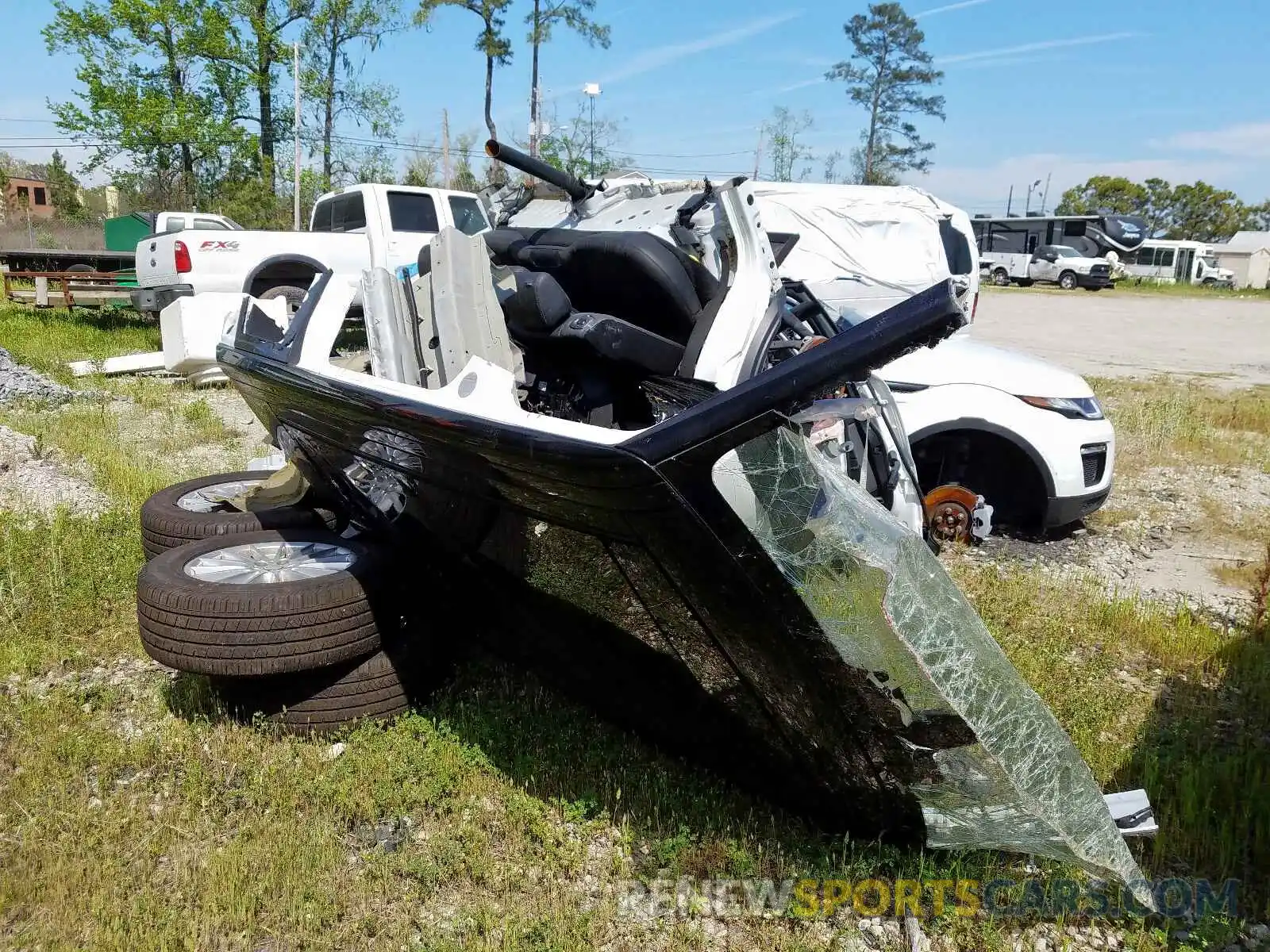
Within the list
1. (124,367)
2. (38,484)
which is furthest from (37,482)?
(124,367)

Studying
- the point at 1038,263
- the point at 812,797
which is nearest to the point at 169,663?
the point at 812,797

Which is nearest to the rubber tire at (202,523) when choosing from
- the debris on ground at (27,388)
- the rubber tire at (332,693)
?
the rubber tire at (332,693)

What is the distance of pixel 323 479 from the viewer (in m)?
3.72

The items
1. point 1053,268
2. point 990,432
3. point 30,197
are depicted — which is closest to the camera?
point 990,432

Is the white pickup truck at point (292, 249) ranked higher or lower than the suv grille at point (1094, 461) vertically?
higher

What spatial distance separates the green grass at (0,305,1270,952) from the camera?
249 centimetres

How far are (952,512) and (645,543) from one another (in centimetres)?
394

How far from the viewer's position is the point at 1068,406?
18.0 feet

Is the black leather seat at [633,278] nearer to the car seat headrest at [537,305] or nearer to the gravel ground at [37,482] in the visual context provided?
the car seat headrest at [537,305]

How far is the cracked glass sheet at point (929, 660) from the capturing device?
2.12 m

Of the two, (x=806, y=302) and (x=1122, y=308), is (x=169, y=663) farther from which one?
(x=1122, y=308)

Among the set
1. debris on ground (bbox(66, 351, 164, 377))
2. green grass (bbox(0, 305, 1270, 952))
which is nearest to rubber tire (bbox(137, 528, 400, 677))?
green grass (bbox(0, 305, 1270, 952))

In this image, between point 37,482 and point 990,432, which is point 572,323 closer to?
point 990,432

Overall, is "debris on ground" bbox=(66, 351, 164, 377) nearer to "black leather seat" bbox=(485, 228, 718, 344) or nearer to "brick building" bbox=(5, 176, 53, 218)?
"black leather seat" bbox=(485, 228, 718, 344)
